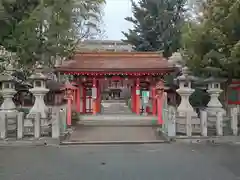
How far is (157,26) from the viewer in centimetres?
3123

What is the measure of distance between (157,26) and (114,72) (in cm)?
1155

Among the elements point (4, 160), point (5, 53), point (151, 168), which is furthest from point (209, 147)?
point (5, 53)

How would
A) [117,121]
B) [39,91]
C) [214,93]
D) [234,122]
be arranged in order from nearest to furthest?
[234,122] < [39,91] < [214,93] < [117,121]

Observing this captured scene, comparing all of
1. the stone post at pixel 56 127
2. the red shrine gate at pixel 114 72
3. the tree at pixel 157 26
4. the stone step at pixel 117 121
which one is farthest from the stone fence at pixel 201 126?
the tree at pixel 157 26

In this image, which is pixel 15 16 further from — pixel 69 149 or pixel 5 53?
pixel 69 149

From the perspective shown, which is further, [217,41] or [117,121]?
A: [117,121]

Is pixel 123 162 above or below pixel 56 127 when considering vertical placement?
Answer: below

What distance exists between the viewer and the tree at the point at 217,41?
50.4 feet

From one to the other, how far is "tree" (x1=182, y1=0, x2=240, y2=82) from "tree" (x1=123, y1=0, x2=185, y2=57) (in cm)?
1221

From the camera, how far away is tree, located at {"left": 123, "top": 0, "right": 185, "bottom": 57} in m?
30.2

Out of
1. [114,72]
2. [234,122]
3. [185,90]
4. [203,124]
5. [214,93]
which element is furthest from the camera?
[114,72]

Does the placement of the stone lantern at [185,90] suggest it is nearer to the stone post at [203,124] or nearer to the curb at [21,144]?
the stone post at [203,124]

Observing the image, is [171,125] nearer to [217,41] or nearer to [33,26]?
[217,41]

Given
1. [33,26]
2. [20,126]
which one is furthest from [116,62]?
[20,126]
